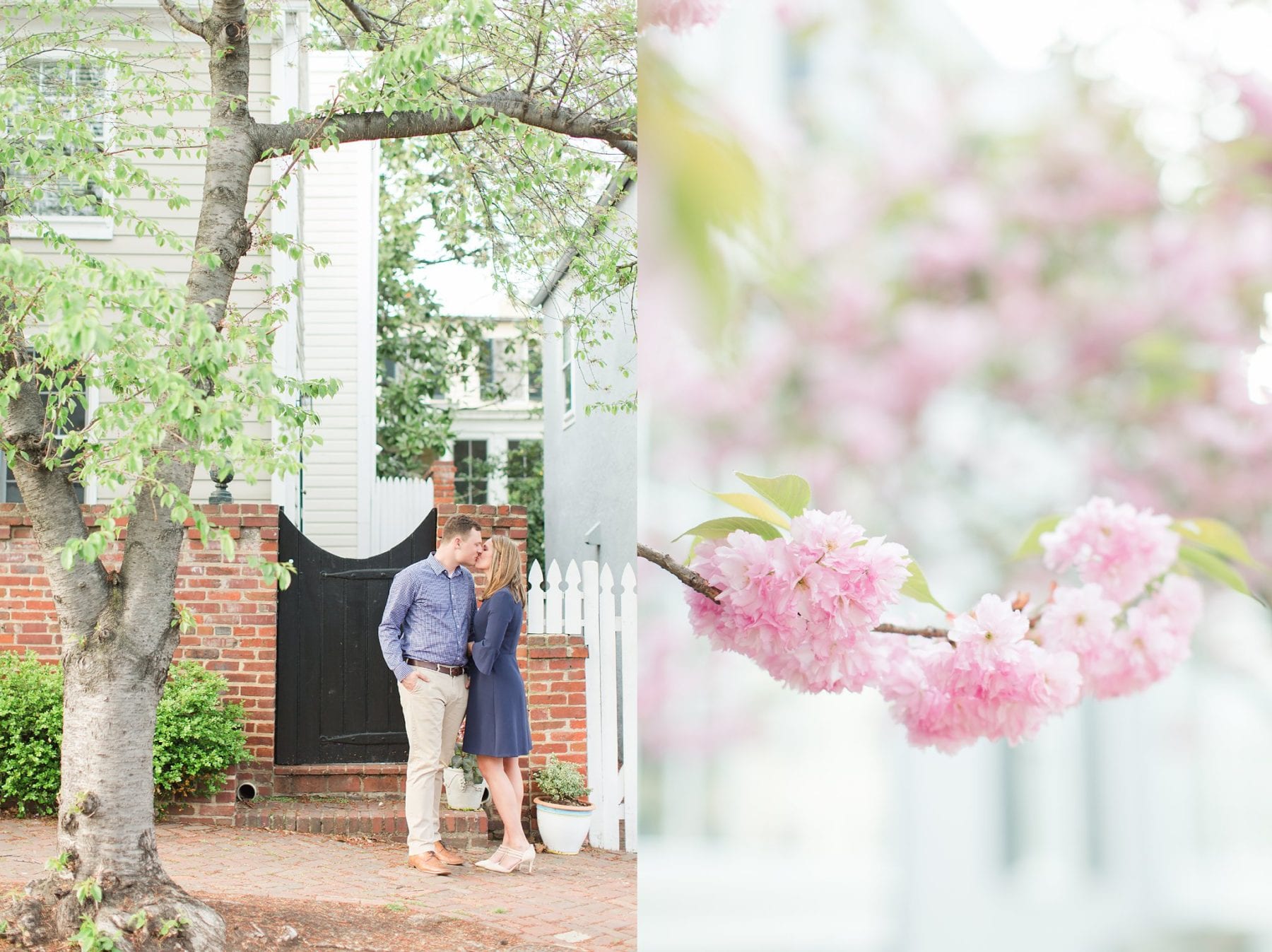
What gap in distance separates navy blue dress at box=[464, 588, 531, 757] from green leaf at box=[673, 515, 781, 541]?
9.97ft

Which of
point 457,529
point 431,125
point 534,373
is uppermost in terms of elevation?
point 534,373

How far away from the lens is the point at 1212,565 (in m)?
0.30

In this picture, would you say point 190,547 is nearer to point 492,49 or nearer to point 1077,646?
point 492,49

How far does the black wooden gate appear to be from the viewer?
13.9ft

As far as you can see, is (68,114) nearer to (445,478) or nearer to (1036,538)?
(445,478)

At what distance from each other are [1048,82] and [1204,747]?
21cm

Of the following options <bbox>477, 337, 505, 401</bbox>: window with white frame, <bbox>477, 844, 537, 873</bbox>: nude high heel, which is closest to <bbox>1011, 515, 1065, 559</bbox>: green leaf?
<bbox>477, 844, 537, 873</bbox>: nude high heel

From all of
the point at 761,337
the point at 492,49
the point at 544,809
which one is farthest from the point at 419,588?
the point at 761,337

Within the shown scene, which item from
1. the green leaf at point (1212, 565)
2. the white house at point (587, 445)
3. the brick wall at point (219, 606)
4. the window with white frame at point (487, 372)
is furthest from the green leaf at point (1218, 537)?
the window with white frame at point (487, 372)

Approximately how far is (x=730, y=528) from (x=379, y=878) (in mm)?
3325

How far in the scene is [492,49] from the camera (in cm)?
338

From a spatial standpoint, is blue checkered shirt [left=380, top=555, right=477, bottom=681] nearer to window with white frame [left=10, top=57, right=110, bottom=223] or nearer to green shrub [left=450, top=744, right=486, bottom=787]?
green shrub [left=450, top=744, right=486, bottom=787]

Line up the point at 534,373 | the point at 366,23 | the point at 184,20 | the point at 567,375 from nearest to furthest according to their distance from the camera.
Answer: the point at 184,20
the point at 366,23
the point at 567,375
the point at 534,373

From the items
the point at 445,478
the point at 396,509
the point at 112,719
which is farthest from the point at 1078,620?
the point at 396,509
